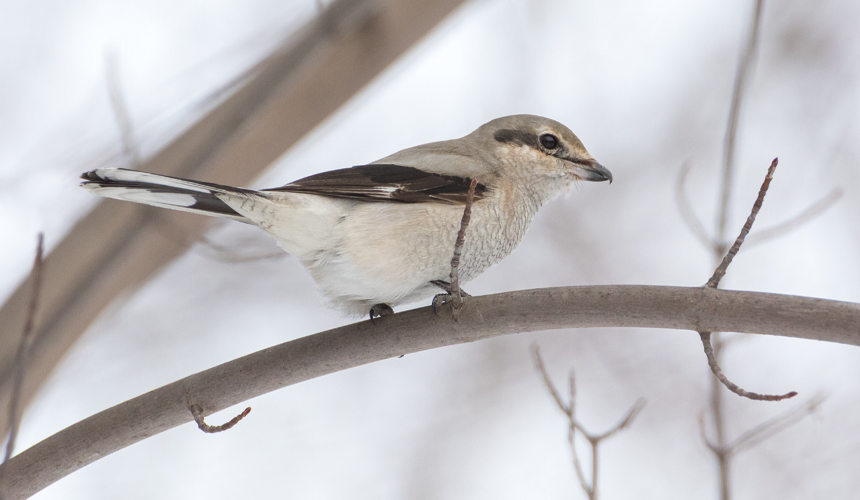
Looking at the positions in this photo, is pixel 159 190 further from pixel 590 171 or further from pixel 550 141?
pixel 590 171

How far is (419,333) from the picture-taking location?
2578 mm

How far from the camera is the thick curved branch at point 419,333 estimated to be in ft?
6.64

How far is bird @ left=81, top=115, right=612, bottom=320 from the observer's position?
2.86 m

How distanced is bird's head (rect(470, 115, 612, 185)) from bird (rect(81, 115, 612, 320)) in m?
0.31

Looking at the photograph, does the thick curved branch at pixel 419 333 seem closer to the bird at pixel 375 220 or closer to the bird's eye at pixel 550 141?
the bird at pixel 375 220

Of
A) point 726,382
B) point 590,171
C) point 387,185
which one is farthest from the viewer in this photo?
point 590,171

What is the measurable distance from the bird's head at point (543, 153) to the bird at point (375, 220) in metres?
0.31

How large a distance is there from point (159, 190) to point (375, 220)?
850mm

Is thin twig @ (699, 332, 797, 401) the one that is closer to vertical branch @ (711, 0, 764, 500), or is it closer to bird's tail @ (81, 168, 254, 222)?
vertical branch @ (711, 0, 764, 500)

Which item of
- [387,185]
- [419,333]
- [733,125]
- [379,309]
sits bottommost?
[419,333]

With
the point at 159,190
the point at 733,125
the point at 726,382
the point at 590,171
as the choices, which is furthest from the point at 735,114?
the point at 159,190

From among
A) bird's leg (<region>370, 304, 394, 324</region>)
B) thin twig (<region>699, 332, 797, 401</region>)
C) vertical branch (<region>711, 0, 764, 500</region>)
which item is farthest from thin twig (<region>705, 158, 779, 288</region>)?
bird's leg (<region>370, 304, 394, 324</region>)

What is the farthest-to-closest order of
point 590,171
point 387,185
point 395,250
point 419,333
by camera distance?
point 590,171, point 387,185, point 395,250, point 419,333

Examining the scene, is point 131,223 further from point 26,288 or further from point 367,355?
point 367,355
